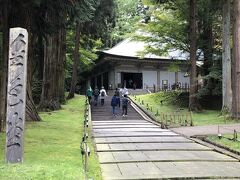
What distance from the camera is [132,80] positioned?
49.8 m

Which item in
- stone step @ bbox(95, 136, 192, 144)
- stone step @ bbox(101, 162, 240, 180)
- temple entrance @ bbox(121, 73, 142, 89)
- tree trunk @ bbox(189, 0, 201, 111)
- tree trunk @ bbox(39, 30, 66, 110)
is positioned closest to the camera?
stone step @ bbox(101, 162, 240, 180)

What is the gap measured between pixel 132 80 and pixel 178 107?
66.1 feet

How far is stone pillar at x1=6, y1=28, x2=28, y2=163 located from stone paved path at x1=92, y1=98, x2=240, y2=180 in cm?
195

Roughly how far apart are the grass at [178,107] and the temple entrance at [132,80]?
37.4 ft

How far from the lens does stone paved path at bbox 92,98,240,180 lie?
350 inches

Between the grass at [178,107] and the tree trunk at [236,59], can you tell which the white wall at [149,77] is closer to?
the grass at [178,107]

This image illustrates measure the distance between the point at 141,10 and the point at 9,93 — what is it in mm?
52735

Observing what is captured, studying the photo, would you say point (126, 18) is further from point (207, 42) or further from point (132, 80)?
point (207, 42)

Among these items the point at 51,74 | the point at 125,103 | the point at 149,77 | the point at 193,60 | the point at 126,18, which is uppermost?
the point at 126,18

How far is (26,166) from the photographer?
7969mm

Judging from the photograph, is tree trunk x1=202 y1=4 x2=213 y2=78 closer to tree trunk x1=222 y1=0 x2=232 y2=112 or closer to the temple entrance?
tree trunk x1=222 y1=0 x2=232 y2=112

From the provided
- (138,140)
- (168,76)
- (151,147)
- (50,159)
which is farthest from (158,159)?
(168,76)

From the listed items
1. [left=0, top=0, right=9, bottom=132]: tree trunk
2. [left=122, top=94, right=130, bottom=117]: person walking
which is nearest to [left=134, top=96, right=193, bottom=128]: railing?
[left=122, top=94, right=130, bottom=117]: person walking

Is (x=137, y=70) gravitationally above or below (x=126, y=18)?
below
